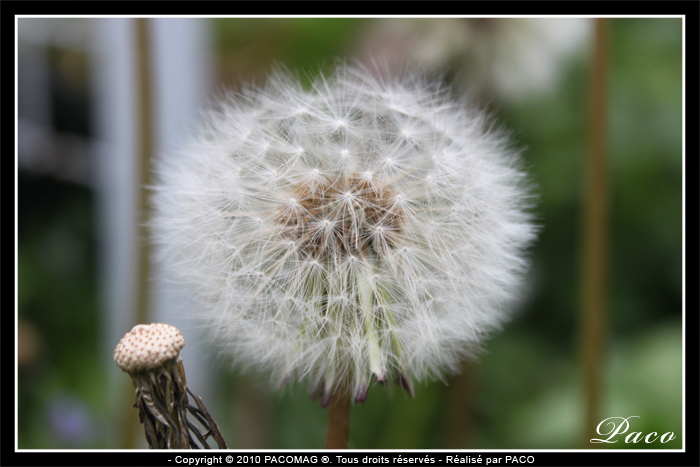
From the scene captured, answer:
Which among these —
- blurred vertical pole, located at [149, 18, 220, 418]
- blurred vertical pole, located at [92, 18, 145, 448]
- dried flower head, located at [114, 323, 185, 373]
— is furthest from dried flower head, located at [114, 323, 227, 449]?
blurred vertical pole, located at [92, 18, 145, 448]

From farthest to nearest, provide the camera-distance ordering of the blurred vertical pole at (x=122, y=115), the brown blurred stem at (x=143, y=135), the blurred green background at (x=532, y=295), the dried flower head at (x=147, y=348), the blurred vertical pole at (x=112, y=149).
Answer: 1. the blurred vertical pole at (x=112, y=149)
2. the blurred vertical pole at (x=122, y=115)
3. the blurred green background at (x=532, y=295)
4. the brown blurred stem at (x=143, y=135)
5. the dried flower head at (x=147, y=348)

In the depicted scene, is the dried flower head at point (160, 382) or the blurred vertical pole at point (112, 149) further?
the blurred vertical pole at point (112, 149)

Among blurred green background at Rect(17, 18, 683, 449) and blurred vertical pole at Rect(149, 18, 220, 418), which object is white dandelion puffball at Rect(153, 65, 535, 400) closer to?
blurred green background at Rect(17, 18, 683, 449)

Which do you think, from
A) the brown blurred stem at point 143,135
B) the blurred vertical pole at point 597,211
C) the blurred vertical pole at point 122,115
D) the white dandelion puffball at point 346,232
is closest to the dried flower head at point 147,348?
the white dandelion puffball at point 346,232

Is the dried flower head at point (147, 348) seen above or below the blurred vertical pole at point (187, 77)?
below

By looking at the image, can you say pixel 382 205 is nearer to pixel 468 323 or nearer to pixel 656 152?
pixel 468 323

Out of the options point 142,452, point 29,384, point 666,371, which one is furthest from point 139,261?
point 666,371

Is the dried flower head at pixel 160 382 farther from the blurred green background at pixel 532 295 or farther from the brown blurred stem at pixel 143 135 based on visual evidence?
the blurred green background at pixel 532 295
